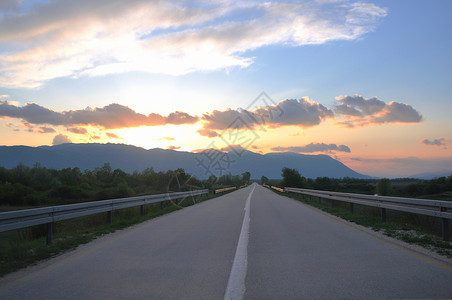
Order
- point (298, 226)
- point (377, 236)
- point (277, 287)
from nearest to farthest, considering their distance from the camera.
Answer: point (277, 287) → point (377, 236) → point (298, 226)

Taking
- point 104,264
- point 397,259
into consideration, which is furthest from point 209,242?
point 397,259

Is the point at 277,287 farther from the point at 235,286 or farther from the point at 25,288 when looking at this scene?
the point at 25,288

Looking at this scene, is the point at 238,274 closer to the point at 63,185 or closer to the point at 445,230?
the point at 445,230

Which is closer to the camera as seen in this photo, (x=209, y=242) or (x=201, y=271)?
(x=201, y=271)

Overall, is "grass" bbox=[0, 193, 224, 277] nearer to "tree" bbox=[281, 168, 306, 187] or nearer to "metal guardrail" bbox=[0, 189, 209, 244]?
"metal guardrail" bbox=[0, 189, 209, 244]

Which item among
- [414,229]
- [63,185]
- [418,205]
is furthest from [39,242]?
[63,185]

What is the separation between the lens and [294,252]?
7020mm

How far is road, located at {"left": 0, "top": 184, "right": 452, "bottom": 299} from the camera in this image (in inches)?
175

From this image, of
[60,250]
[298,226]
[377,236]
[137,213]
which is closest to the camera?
[60,250]

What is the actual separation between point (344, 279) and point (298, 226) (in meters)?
6.38

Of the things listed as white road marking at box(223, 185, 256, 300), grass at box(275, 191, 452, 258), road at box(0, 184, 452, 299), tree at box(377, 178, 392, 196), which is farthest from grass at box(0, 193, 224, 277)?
tree at box(377, 178, 392, 196)

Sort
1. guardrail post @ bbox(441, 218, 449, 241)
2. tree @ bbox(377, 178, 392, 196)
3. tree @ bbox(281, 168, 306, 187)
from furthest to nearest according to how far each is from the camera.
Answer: tree @ bbox(281, 168, 306, 187), tree @ bbox(377, 178, 392, 196), guardrail post @ bbox(441, 218, 449, 241)

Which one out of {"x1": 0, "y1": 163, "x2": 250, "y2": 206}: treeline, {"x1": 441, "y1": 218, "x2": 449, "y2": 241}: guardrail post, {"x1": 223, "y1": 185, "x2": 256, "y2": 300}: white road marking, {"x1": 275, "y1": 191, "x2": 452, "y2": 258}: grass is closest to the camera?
{"x1": 223, "y1": 185, "x2": 256, "y2": 300}: white road marking

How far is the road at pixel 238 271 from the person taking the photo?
14.6 ft
